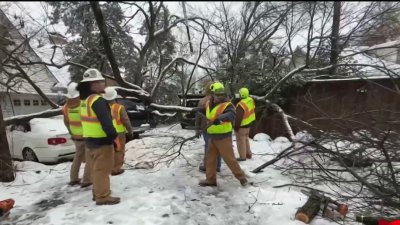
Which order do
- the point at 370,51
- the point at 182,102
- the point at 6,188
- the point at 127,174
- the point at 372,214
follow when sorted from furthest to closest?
the point at 182,102 < the point at 370,51 < the point at 127,174 < the point at 6,188 < the point at 372,214

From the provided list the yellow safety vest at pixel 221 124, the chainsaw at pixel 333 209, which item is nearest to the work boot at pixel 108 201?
the yellow safety vest at pixel 221 124

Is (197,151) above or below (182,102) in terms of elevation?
below

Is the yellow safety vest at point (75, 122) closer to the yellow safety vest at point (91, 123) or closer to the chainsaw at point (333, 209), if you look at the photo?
the yellow safety vest at point (91, 123)

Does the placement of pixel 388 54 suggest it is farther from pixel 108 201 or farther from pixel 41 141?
pixel 41 141

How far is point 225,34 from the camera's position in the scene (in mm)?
10461

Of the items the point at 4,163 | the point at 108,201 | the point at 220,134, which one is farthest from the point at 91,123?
the point at 4,163

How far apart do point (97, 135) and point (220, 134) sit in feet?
6.37

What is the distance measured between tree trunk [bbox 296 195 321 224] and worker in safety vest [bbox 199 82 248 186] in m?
1.37

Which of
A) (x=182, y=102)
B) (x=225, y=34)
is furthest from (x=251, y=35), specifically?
(x=182, y=102)

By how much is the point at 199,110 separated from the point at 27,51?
5195mm

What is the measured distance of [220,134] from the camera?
5.69 metres

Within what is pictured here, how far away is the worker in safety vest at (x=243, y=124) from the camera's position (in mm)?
7668

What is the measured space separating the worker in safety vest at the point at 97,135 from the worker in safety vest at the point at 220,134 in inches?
63.8

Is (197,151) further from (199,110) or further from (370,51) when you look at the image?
(370,51)
